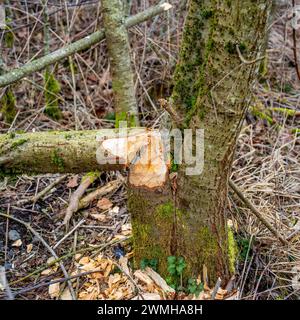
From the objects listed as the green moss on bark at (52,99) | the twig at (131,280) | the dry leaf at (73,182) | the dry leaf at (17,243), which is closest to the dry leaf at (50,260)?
the dry leaf at (17,243)

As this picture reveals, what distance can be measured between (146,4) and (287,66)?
5.92ft

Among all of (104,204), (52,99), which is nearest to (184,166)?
(104,204)

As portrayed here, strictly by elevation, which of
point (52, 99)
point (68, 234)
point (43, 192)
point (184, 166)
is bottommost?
point (68, 234)

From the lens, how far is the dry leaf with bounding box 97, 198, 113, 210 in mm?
2877

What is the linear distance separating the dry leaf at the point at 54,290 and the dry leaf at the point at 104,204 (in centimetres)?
70

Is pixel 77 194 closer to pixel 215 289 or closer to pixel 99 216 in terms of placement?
pixel 99 216

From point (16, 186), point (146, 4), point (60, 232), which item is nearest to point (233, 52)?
point (60, 232)

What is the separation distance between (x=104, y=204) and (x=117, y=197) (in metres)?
0.12

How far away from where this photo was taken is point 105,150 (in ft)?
6.91

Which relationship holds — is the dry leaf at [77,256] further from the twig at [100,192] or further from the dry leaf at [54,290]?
the twig at [100,192]

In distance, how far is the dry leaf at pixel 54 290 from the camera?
2.26 m

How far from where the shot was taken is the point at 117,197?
2.96 m
